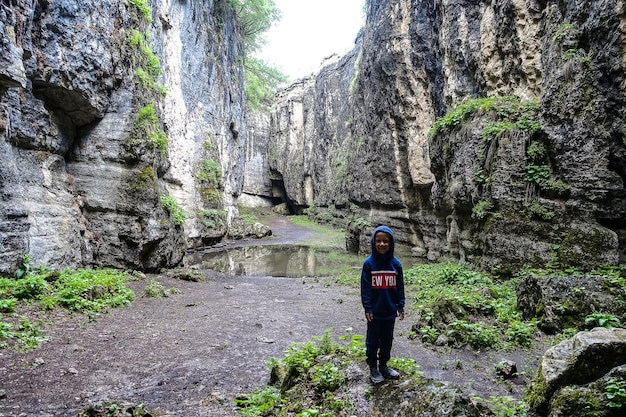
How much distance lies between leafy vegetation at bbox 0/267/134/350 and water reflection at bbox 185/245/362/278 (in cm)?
722

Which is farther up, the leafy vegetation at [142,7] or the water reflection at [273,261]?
the leafy vegetation at [142,7]

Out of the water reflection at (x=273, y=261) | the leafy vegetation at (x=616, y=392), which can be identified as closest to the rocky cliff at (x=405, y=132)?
the water reflection at (x=273, y=261)

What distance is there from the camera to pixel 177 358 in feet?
16.9

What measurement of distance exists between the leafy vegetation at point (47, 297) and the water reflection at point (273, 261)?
722cm

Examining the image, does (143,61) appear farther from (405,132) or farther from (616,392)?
(616,392)

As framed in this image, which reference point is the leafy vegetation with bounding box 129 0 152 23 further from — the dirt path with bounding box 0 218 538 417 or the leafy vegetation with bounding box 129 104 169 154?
the dirt path with bounding box 0 218 538 417

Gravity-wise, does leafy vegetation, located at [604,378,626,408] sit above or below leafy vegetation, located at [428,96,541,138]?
below

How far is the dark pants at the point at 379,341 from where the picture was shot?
3496mm

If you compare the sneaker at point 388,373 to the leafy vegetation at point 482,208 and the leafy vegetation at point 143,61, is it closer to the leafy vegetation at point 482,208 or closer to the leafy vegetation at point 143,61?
the leafy vegetation at point 482,208

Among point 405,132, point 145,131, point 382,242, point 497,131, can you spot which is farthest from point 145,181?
point 405,132

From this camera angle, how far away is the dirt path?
12.6ft

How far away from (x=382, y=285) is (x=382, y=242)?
0.44 metres

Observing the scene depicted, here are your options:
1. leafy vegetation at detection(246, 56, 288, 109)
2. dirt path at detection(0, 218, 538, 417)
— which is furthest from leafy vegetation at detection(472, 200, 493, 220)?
leafy vegetation at detection(246, 56, 288, 109)

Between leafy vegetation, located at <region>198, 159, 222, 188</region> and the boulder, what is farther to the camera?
leafy vegetation, located at <region>198, 159, 222, 188</region>
